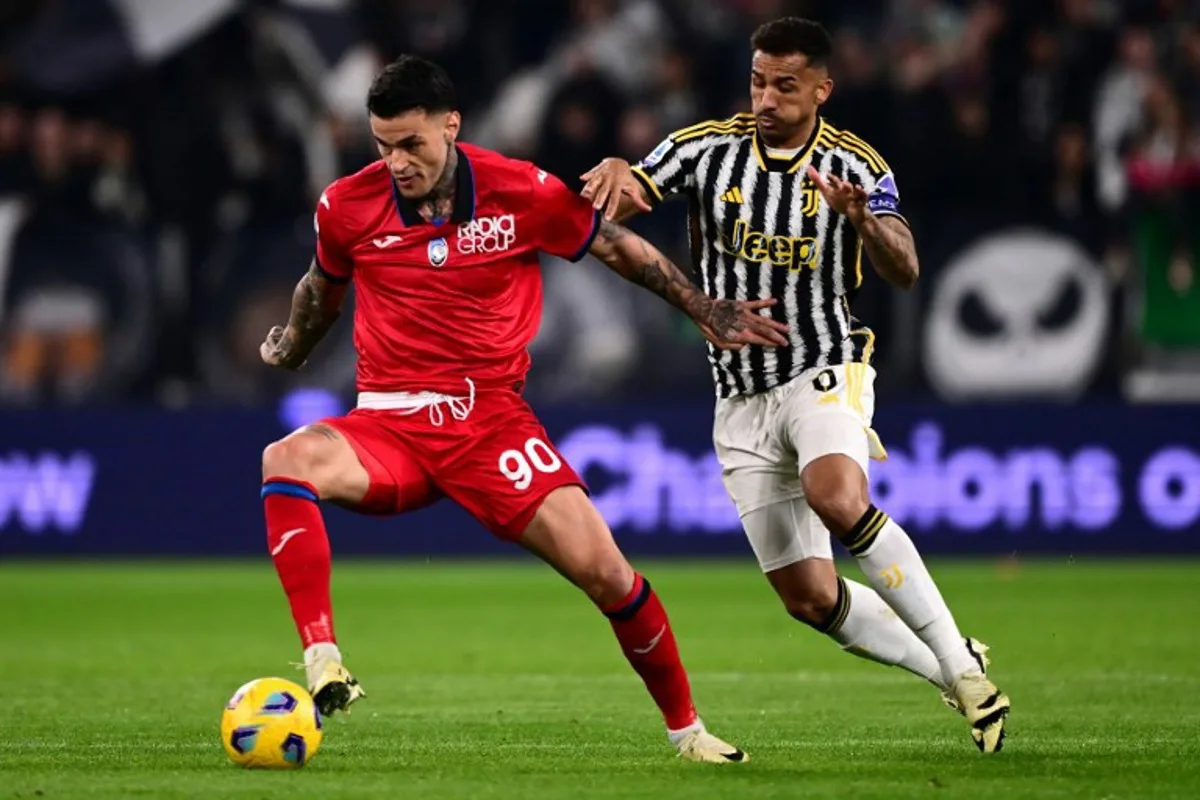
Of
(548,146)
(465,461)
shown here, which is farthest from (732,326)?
(548,146)

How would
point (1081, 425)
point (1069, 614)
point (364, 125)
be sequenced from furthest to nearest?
1. point (364, 125)
2. point (1081, 425)
3. point (1069, 614)

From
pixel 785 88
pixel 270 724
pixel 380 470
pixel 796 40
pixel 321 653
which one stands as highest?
pixel 796 40

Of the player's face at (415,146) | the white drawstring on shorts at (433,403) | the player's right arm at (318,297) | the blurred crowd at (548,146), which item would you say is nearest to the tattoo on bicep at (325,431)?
the white drawstring on shorts at (433,403)

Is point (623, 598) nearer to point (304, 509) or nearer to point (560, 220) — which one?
point (304, 509)

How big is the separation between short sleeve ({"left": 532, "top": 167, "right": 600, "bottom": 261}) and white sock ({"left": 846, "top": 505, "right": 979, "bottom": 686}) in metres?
1.34

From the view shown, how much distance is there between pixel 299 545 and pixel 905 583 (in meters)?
2.09

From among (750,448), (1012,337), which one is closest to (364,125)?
(1012,337)

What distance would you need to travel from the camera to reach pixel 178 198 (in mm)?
17641

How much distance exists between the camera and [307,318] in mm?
7598

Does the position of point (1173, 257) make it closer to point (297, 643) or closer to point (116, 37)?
point (297, 643)

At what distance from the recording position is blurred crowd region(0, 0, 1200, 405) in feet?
54.5

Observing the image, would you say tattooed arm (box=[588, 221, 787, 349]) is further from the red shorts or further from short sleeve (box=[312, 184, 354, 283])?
short sleeve (box=[312, 184, 354, 283])

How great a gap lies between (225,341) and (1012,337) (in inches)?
234

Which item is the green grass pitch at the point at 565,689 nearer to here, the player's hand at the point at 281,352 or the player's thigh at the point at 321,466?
the player's thigh at the point at 321,466
